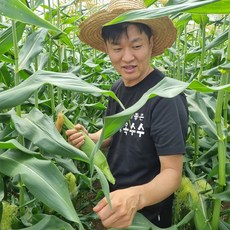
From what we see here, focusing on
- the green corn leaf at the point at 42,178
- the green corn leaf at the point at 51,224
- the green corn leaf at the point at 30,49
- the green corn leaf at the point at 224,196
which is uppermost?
the green corn leaf at the point at 30,49

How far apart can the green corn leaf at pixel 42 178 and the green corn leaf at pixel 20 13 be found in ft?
1.24

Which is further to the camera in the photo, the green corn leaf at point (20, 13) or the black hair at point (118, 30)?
the black hair at point (118, 30)

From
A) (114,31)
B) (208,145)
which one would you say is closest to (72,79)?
(114,31)

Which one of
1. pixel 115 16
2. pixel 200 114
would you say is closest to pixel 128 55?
pixel 115 16

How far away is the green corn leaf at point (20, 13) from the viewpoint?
71cm

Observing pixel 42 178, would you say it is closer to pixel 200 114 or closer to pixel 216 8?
pixel 216 8

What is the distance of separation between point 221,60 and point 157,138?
0.83 meters

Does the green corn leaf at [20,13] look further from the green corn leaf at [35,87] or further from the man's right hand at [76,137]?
the man's right hand at [76,137]

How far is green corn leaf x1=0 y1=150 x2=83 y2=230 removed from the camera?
33.8 inches

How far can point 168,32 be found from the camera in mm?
1509

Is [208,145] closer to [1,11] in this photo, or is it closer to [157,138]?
[157,138]

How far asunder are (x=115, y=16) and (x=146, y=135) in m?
0.49

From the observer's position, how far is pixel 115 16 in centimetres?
143

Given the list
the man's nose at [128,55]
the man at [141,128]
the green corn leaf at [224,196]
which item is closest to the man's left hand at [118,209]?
the man at [141,128]
